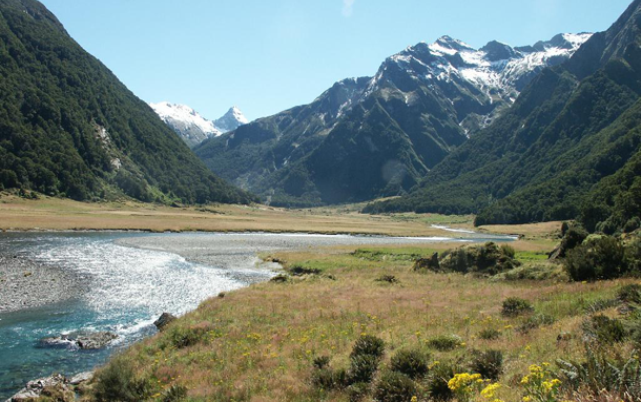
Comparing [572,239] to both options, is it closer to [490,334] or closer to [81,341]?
[490,334]

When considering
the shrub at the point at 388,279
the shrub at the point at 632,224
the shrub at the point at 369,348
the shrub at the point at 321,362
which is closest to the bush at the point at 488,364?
the shrub at the point at 369,348

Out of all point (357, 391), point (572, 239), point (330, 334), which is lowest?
point (330, 334)

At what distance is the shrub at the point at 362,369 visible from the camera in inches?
459

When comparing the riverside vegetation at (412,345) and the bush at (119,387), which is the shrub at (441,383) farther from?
the bush at (119,387)

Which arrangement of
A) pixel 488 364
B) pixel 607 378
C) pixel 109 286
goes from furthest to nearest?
1. pixel 109 286
2. pixel 488 364
3. pixel 607 378

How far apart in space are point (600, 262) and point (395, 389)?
17.6m

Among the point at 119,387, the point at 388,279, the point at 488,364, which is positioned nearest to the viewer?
the point at 488,364

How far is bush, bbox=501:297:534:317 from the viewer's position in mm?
16547

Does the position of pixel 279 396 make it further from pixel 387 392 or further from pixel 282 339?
pixel 282 339

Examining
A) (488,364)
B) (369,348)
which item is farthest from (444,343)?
(488,364)

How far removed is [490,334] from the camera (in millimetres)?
13711

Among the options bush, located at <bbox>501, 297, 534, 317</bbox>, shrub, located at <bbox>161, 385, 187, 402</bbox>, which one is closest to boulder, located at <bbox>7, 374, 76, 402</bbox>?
shrub, located at <bbox>161, 385, 187, 402</bbox>

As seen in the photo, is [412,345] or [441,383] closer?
[441,383]

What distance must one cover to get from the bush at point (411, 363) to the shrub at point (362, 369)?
64 centimetres
